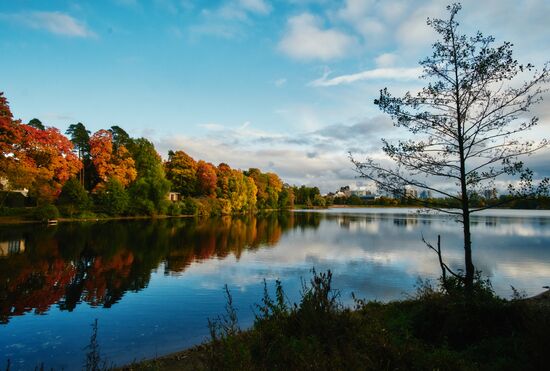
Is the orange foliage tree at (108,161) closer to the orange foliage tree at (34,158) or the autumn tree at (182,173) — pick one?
the orange foliage tree at (34,158)

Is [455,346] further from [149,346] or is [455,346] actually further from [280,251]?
[280,251]

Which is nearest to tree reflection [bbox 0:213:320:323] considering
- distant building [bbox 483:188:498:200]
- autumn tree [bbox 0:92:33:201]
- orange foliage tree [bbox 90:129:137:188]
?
autumn tree [bbox 0:92:33:201]

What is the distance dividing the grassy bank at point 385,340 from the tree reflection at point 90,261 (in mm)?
8506

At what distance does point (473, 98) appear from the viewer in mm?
8773

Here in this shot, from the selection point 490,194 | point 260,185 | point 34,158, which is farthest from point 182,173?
point 490,194

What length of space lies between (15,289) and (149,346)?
29.8 feet

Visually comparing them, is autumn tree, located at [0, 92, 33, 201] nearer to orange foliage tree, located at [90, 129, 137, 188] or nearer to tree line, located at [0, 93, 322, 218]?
tree line, located at [0, 93, 322, 218]

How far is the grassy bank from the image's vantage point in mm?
4766

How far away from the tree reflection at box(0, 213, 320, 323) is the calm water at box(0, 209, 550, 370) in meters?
0.06

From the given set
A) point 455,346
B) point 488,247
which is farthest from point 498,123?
point 488,247

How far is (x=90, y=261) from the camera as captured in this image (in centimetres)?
2202

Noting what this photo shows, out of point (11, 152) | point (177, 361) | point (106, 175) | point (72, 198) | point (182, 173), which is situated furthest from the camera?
point (182, 173)

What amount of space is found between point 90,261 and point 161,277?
20.0 feet

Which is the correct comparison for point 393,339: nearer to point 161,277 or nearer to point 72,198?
point 161,277
